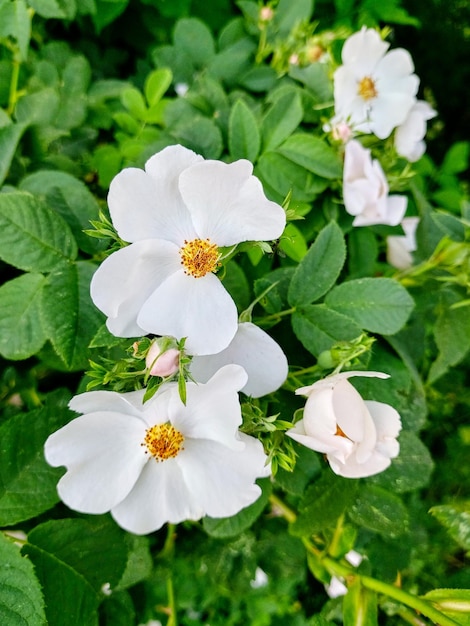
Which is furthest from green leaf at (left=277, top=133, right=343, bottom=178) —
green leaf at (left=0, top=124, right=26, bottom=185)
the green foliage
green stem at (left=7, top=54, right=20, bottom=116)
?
green stem at (left=7, top=54, right=20, bottom=116)

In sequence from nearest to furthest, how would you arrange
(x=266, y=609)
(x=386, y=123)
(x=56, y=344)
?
(x=56, y=344)
(x=386, y=123)
(x=266, y=609)

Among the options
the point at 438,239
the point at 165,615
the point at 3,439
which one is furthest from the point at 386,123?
the point at 165,615

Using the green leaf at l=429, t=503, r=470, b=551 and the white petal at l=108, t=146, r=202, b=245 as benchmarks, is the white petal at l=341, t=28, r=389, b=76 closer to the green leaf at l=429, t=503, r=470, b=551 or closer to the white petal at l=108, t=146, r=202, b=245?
the white petal at l=108, t=146, r=202, b=245

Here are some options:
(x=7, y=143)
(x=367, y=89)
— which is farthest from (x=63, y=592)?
(x=367, y=89)

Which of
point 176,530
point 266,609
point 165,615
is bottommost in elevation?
point 266,609

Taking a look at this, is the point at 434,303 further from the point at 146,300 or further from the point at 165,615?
the point at 165,615

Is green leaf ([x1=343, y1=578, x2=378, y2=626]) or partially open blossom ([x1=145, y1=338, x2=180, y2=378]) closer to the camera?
partially open blossom ([x1=145, y1=338, x2=180, y2=378])
